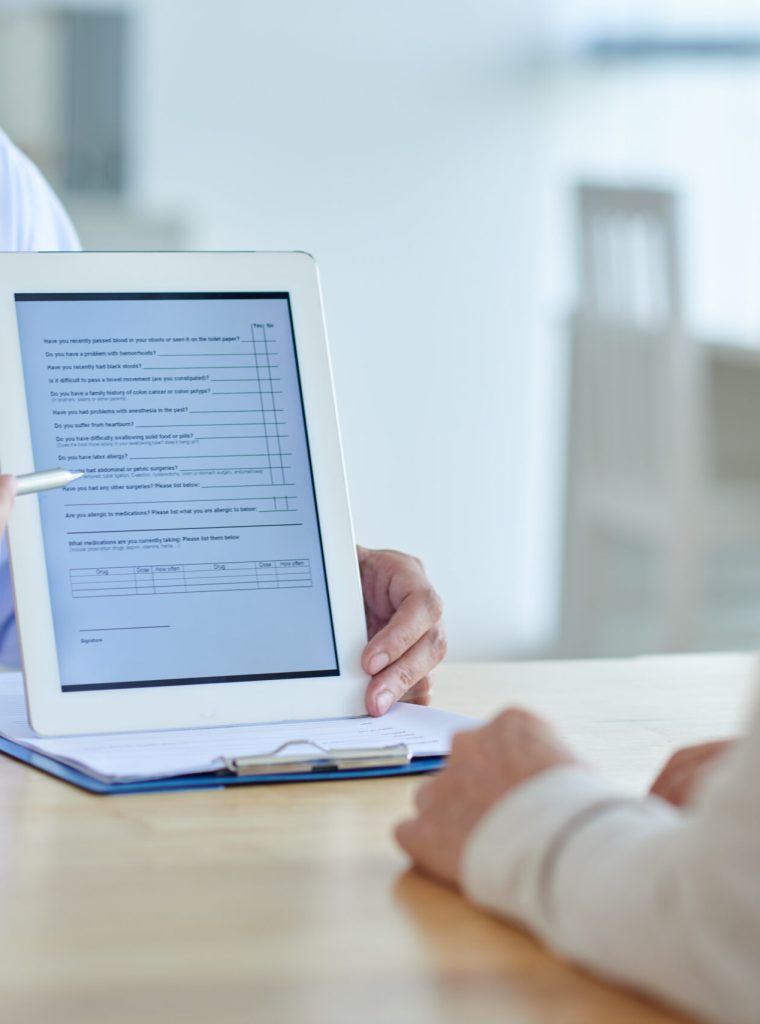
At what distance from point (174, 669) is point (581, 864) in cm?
39

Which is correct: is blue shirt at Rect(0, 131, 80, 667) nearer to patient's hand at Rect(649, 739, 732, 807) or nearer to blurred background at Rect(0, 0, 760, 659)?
patient's hand at Rect(649, 739, 732, 807)

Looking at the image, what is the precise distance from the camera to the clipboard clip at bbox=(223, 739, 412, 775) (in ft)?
2.38

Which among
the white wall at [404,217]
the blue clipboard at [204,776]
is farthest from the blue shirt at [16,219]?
the white wall at [404,217]

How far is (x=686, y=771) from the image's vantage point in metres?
0.64

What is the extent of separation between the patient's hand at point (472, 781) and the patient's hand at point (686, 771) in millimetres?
84

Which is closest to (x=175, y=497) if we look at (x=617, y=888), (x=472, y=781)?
(x=472, y=781)

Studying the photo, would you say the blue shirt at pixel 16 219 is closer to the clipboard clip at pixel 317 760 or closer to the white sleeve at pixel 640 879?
the clipboard clip at pixel 317 760

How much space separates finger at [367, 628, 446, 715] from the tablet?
0.01 meters

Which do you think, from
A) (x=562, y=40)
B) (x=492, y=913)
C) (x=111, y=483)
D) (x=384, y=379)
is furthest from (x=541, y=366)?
(x=492, y=913)

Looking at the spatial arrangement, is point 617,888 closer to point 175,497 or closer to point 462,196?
point 175,497

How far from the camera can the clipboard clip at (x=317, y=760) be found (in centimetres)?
73

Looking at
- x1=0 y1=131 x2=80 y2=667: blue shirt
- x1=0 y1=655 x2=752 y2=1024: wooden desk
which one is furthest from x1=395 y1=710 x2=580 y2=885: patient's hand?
x1=0 y1=131 x2=80 y2=667: blue shirt

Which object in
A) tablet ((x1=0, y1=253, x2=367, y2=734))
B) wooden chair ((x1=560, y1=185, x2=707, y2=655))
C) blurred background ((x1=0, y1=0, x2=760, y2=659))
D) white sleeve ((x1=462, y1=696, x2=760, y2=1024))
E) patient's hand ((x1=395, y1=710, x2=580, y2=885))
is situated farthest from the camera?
blurred background ((x1=0, y1=0, x2=760, y2=659))

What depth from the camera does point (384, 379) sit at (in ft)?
A: 15.0
